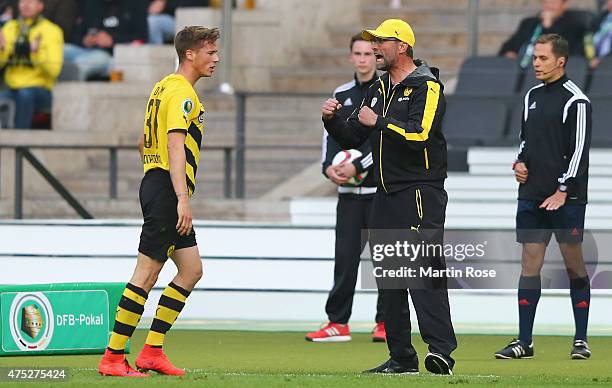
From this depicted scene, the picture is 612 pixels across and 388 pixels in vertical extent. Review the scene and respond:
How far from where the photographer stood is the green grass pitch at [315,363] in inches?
348

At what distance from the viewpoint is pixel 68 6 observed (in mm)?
18484

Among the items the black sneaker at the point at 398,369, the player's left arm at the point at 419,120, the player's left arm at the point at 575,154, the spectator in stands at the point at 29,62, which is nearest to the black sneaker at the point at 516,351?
the player's left arm at the point at 575,154

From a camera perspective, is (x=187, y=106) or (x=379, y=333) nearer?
(x=187, y=106)

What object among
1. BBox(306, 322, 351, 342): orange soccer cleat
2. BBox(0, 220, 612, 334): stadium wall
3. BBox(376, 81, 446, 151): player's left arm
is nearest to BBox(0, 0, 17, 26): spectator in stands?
BBox(0, 220, 612, 334): stadium wall

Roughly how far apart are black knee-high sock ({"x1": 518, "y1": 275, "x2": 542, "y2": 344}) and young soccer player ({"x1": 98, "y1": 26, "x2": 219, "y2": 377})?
2.51 meters

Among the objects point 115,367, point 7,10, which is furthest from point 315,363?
point 7,10

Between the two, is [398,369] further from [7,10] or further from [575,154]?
[7,10]

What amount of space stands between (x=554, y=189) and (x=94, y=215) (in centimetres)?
704

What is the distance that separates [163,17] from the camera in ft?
62.8

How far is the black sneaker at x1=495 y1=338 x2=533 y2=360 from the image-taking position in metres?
10.7

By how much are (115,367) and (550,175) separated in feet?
10.4

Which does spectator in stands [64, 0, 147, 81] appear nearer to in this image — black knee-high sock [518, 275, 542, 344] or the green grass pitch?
the green grass pitch

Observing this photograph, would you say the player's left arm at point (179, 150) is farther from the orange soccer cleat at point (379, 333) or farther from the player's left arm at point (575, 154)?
the orange soccer cleat at point (379, 333)

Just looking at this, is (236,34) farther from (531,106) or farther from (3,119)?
(531,106)
